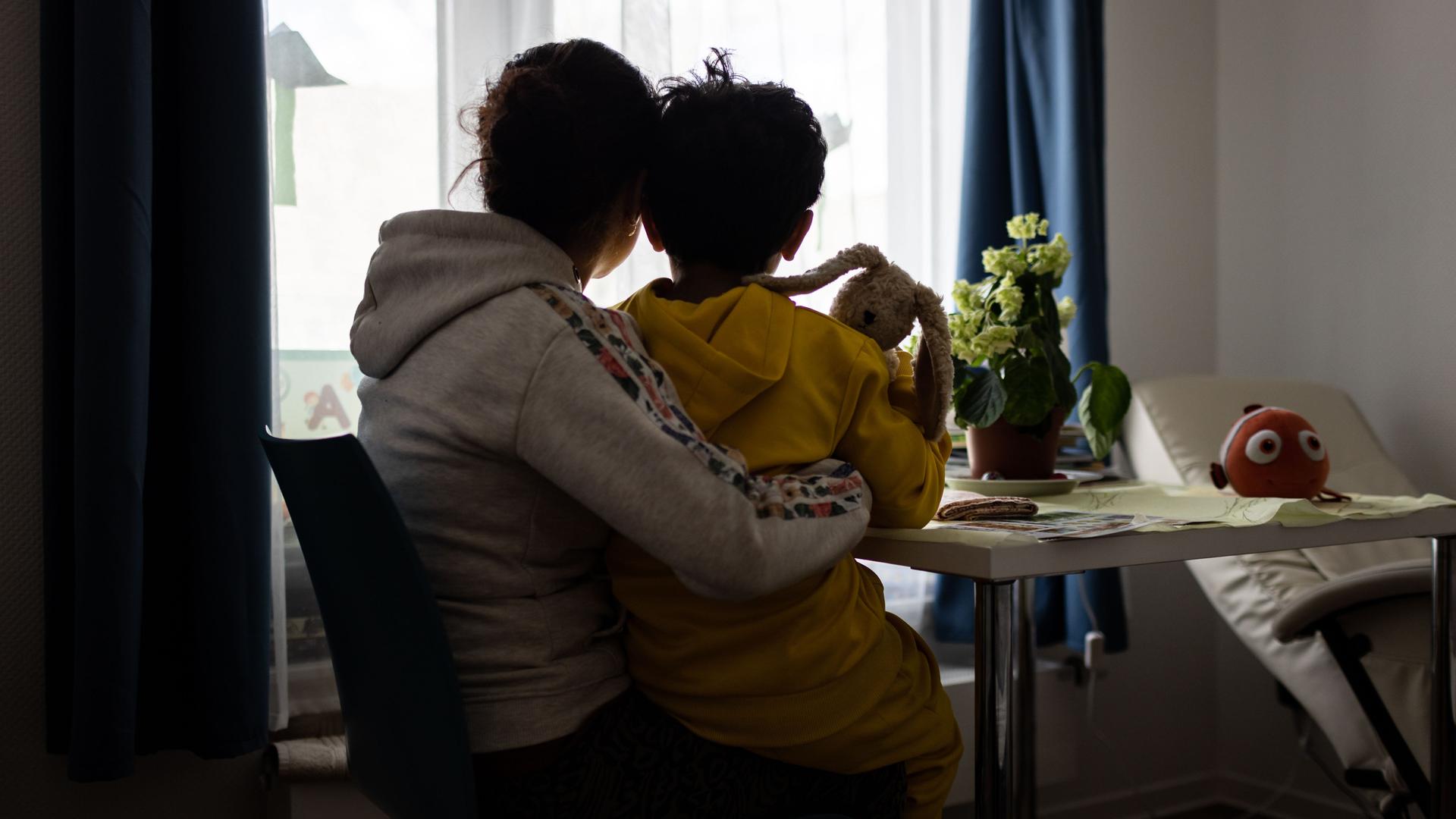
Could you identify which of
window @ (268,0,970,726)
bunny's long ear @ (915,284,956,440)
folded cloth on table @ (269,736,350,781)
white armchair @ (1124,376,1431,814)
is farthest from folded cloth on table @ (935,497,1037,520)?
folded cloth on table @ (269,736,350,781)

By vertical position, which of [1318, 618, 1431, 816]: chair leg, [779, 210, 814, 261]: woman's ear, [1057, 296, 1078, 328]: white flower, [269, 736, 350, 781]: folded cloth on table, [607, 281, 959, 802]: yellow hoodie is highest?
[779, 210, 814, 261]: woman's ear

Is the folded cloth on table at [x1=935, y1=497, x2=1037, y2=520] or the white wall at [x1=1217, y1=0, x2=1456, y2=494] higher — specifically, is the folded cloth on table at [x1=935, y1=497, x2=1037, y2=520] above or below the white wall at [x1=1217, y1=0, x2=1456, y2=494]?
below

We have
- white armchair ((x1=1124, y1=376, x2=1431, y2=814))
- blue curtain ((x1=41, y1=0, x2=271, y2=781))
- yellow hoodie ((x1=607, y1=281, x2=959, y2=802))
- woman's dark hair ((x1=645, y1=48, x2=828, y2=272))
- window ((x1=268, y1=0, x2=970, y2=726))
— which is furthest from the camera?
window ((x1=268, y1=0, x2=970, y2=726))

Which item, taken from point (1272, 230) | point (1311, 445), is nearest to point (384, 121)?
point (1311, 445)

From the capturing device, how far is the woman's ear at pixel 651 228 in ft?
3.57

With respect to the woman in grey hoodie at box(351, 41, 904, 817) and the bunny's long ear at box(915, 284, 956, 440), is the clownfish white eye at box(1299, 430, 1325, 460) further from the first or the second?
the woman in grey hoodie at box(351, 41, 904, 817)

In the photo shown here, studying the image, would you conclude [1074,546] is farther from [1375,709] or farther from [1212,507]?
[1375,709]

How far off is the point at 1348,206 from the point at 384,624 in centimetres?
228

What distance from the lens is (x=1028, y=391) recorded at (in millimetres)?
1455

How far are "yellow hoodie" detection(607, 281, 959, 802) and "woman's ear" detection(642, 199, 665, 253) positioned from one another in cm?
9

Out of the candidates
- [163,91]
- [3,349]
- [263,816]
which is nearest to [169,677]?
[263,816]

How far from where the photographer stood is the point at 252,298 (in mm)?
1558

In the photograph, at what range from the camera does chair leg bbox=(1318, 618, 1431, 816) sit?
152 cm

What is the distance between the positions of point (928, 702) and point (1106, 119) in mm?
1922
